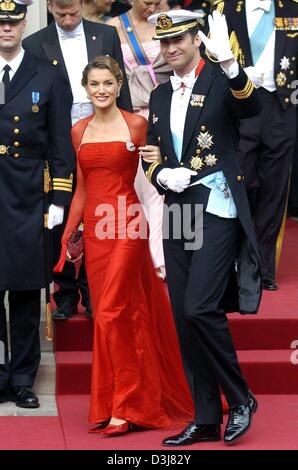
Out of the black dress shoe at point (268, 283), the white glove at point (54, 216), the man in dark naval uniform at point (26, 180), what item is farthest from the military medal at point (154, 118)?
the black dress shoe at point (268, 283)

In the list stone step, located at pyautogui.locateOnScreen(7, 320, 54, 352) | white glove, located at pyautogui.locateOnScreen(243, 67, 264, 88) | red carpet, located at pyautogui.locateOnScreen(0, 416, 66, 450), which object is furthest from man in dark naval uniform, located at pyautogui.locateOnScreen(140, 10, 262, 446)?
white glove, located at pyautogui.locateOnScreen(243, 67, 264, 88)

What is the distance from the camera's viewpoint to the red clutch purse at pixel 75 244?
275 inches

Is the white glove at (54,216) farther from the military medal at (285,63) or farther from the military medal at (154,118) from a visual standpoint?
the military medal at (285,63)

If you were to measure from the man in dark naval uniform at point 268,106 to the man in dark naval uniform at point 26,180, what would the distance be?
1.47 metres

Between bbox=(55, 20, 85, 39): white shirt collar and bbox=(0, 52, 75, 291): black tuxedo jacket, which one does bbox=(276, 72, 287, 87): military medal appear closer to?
bbox=(55, 20, 85, 39): white shirt collar

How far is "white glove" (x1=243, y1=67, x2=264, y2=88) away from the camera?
313 inches

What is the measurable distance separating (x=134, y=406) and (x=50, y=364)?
0.77 m

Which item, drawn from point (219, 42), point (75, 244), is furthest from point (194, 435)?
point (219, 42)

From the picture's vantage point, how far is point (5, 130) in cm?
702

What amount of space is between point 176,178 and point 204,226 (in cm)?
25

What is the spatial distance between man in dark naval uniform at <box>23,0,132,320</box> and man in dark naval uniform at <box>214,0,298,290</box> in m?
0.94

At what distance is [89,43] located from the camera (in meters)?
7.63
